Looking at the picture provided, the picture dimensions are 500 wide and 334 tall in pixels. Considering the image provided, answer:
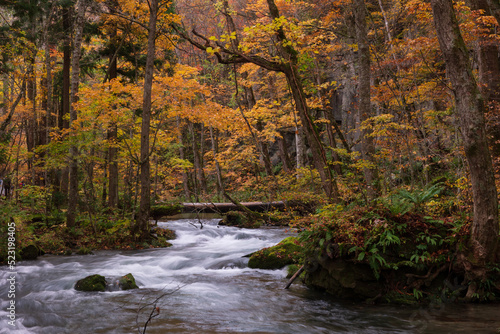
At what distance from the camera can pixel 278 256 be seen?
845 centimetres

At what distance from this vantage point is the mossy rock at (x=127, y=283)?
716cm

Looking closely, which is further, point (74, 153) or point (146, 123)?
point (74, 153)

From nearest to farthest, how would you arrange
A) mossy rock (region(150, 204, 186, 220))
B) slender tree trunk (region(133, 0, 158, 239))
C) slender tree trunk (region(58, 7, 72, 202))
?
slender tree trunk (region(133, 0, 158, 239))
mossy rock (region(150, 204, 186, 220))
slender tree trunk (region(58, 7, 72, 202))

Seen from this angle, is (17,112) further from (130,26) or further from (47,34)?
(130,26)

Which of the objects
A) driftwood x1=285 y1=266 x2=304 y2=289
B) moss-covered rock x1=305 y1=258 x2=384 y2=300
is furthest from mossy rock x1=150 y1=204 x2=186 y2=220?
moss-covered rock x1=305 y1=258 x2=384 y2=300

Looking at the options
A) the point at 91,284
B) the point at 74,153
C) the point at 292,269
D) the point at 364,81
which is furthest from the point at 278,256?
the point at 74,153

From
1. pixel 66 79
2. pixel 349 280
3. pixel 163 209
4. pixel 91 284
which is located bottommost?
pixel 91 284

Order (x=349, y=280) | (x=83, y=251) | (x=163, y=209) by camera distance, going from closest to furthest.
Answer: (x=349, y=280)
(x=83, y=251)
(x=163, y=209)

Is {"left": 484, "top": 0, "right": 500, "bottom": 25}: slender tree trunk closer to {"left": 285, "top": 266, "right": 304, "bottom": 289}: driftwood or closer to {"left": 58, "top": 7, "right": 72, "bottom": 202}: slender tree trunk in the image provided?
{"left": 285, "top": 266, "right": 304, "bottom": 289}: driftwood

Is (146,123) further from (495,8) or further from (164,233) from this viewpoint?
(495,8)

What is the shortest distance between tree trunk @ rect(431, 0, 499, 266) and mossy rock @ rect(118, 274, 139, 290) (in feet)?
21.6

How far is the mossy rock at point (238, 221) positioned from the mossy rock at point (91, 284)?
7595mm

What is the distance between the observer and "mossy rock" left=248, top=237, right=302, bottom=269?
8375 millimetres

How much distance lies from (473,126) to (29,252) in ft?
37.0
